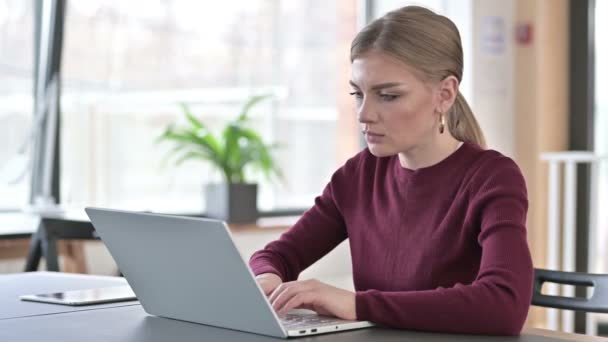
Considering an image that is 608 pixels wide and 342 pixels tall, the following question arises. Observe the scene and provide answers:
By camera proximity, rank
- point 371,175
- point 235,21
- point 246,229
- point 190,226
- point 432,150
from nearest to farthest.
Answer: point 190,226, point 432,150, point 371,175, point 246,229, point 235,21

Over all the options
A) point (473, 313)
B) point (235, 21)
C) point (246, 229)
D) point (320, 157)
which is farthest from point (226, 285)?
point (320, 157)

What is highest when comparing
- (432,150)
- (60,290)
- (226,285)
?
(432,150)

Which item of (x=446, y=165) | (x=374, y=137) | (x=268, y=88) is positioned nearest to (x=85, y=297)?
(x=374, y=137)

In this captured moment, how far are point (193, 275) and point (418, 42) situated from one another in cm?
59

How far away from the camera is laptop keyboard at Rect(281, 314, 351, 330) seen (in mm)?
1394

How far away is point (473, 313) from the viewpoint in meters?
1.42

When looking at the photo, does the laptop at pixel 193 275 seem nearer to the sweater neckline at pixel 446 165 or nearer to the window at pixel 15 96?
the sweater neckline at pixel 446 165

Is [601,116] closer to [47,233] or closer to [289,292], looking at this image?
[47,233]

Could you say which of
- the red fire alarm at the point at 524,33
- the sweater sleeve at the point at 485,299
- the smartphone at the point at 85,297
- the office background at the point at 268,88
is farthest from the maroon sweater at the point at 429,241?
the red fire alarm at the point at 524,33

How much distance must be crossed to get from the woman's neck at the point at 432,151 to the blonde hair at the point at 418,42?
0.40 ft

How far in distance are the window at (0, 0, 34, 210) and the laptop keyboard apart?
8.10 feet

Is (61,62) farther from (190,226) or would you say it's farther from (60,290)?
(190,226)

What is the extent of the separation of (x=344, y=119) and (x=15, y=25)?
171cm

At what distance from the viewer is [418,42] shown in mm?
1675
